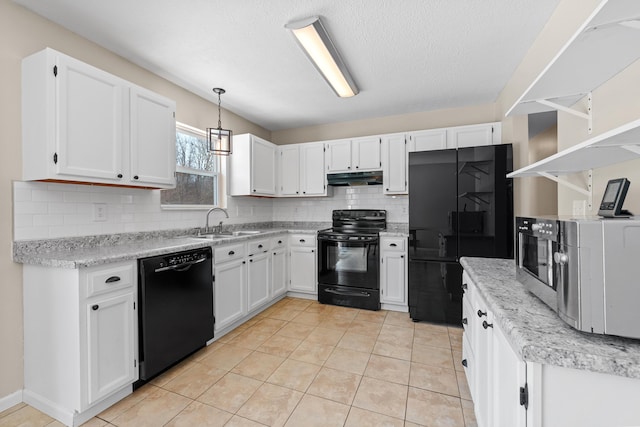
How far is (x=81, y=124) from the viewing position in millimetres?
1889

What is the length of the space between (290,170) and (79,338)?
3.11 metres

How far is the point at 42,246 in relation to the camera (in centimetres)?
191

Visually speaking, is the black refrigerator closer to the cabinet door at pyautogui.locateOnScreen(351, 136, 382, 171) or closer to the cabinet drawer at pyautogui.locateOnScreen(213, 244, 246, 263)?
the cabinet door at pyautogui.locateOnScreen(351, 136, 382, 171)

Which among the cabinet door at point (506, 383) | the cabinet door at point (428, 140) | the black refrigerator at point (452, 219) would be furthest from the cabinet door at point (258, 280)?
the cabinet door at point (506, 383)

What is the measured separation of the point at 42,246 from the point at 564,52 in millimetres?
2997

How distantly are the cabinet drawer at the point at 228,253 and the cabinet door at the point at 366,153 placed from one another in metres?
1.87

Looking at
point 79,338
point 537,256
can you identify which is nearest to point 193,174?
point 79,338

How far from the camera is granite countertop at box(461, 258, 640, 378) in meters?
0.67

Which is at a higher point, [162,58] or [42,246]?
[162,58]

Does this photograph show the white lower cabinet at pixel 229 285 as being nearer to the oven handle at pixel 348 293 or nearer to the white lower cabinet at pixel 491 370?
the oven handle at pixel 348 293

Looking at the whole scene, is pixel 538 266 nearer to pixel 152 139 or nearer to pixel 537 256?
pixel 537 256

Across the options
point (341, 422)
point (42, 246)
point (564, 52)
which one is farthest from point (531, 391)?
point (42, 246)

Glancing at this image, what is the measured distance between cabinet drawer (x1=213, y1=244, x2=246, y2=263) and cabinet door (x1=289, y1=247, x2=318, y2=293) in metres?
1.02

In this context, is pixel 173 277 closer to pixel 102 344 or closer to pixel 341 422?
pixel 102 344
